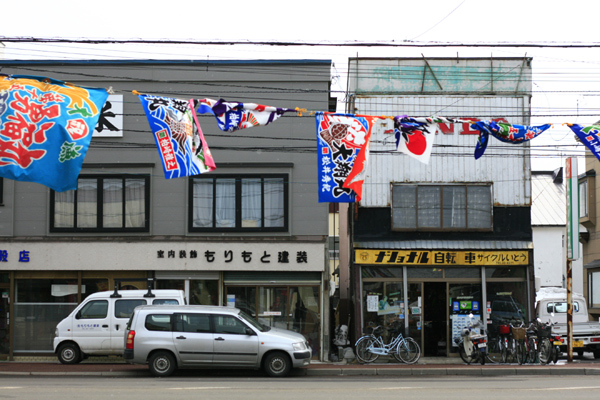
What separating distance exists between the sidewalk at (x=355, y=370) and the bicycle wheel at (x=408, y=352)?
0.36 m

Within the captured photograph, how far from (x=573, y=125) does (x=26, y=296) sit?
16479mm

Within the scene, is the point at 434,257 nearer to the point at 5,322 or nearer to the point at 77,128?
the point at 77,128

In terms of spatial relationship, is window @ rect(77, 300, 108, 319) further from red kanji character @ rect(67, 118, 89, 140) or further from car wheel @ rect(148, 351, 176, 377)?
red kanji character @ rect(67, 118, 89, 140)

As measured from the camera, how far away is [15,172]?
12.6 metres

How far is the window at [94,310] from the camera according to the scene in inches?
745

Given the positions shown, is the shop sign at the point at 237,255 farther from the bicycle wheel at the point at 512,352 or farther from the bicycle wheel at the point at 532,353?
the bicycle wheel at the point at 532,353

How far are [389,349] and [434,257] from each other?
3.33 m

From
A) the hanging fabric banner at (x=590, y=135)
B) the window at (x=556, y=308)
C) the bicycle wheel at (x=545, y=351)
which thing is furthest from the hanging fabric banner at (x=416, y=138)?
the window at (x=556, y=308)

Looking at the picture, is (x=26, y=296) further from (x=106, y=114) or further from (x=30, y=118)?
(x=30, y=118)

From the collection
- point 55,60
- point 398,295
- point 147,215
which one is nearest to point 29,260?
point 147,215

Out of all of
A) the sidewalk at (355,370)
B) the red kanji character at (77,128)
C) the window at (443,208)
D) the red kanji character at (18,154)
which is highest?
the red kanji character at (77,128)

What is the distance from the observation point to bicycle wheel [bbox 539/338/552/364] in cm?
1957

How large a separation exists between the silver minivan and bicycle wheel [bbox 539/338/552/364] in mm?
7240

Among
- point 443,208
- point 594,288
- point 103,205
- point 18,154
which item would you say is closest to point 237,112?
point 18,154
